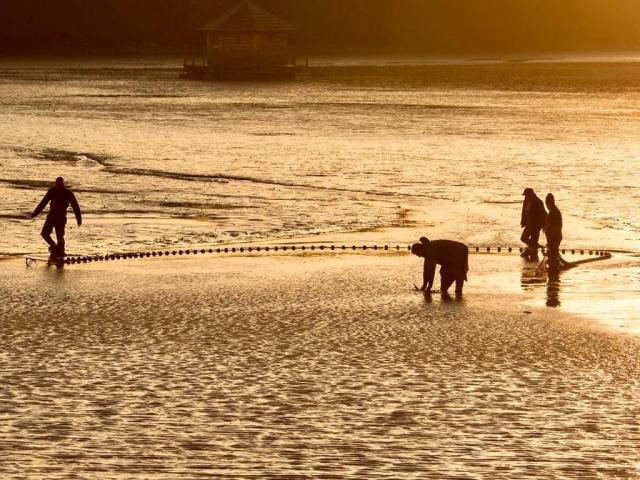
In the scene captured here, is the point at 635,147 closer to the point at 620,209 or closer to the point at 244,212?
the point at 620,209

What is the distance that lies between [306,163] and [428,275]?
22.4 meters

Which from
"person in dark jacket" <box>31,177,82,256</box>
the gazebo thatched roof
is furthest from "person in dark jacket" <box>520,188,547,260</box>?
the gazebo thatched roof

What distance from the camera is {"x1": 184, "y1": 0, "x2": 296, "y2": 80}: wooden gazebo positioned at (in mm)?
102812

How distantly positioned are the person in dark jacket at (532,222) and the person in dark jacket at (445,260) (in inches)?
147

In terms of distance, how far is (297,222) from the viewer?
2705cm

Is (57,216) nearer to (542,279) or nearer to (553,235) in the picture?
(542,279)

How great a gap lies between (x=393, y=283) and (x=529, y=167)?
20.5 meters

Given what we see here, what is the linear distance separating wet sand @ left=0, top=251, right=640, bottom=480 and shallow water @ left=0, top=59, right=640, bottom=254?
527 centimetres

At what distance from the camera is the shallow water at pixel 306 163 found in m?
26.6

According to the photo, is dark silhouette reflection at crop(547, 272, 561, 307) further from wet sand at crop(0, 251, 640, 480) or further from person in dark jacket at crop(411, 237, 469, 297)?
person in dark jacket at crop(411, 237, 469, 297)

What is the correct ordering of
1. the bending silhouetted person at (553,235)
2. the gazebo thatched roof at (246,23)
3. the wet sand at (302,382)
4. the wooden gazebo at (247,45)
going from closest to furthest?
the wet sand at (302,382), the bending silhouetted person at (553,235), the gazebo thatched roof at (246,23), the wooden gazebo at (247,45)

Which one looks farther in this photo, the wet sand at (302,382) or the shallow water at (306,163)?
the shallow water at (306,163)

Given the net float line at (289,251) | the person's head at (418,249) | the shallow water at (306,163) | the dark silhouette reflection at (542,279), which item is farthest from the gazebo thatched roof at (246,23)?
the person's head at (418,249)

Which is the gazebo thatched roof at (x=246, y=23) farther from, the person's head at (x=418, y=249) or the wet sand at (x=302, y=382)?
the person's head at (x=418, y=249)
